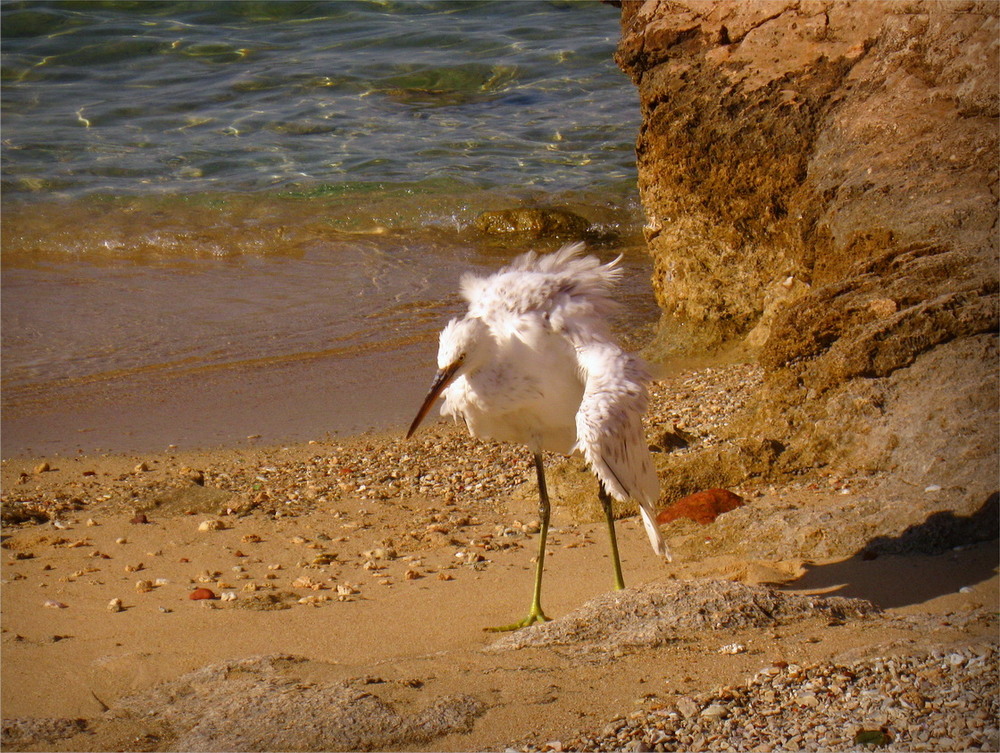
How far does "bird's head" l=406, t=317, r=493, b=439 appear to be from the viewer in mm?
4062

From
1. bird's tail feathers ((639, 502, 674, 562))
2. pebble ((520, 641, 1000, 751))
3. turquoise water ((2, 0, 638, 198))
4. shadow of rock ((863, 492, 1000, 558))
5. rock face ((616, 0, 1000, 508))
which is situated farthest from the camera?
turquoise water ((2, 0, 638, 198))

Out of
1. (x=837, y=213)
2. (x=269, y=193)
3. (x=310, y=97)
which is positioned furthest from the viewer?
(x=310, y=97)

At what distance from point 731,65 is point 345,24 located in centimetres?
1236

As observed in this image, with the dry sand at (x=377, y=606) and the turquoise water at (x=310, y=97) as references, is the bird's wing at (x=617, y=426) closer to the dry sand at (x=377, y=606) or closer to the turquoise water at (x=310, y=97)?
the dry sand at (x=377, y=606)

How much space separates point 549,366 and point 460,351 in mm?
366

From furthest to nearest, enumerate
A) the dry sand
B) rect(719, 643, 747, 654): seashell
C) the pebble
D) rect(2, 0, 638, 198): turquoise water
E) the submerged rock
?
rect(2, 0, 638, 198): turquoise water
the submerged rock
rect(719, 643, 747, 654): seashell
the dry sand
the pebble

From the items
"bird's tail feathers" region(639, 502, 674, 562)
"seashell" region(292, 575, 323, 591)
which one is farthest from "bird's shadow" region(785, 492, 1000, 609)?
"seashell" region(292, 575, 323, 591)

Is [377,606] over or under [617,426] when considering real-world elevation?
under

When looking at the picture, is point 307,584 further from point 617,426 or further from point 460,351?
point 617,426

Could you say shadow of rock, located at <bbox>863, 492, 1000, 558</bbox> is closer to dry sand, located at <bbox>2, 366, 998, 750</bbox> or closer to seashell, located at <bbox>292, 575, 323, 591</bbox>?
dry sand, located at <bbox>2, 366, 998, 750</bbox>

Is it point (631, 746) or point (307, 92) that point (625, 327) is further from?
point (307, 92)

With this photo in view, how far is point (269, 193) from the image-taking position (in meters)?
12.0

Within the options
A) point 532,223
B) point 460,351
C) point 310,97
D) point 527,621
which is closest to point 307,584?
point 527,621

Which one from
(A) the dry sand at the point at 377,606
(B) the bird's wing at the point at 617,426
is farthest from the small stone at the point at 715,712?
(B) the bird's wing at the point at 617,426
